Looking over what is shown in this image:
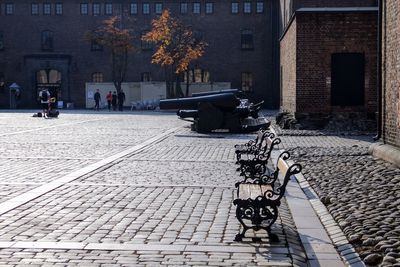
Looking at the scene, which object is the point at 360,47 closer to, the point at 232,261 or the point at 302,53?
the point at 302,53

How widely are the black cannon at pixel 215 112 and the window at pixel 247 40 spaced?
32544mm

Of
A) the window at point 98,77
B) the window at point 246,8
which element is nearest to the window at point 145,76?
the window at point 98,77

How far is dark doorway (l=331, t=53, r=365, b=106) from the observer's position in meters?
24.2

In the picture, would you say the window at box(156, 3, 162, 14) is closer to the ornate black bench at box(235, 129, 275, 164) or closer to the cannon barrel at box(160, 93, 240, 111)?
the cannon barrel at box(160, 93, 240, 111)

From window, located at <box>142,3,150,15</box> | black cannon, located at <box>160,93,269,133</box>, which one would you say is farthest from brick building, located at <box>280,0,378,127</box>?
window, located at <box>142,3,150,15</box>

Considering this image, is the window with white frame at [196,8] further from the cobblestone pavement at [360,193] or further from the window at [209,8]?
the cobblestone pavement at [360,193]

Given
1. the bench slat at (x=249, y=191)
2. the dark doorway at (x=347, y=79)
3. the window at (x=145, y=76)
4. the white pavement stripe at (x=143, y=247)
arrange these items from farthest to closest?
the window at (x=145, y=76) < the dark doorway at (x=347, y=79) < the bench slat at (x=249, y=191) < the white pavement stripe at (x=143, y=247)

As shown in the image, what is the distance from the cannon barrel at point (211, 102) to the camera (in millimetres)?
23719

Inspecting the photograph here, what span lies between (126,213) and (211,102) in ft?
51.9

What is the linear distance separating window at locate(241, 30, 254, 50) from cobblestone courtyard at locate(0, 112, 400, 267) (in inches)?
1596

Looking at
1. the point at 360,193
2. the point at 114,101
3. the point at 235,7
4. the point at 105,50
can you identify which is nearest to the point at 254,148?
the point at 360,193

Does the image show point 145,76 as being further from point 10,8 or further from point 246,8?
point 10,8

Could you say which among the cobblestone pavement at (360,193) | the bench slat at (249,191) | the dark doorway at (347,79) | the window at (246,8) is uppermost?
the window at (246,8)

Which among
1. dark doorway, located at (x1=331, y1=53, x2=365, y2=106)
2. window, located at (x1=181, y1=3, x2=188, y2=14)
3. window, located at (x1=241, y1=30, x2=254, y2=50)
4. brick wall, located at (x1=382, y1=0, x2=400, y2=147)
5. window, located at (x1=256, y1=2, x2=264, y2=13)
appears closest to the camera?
brick wall, located at (x1=382, y1=0, x2=400, y2=147)
